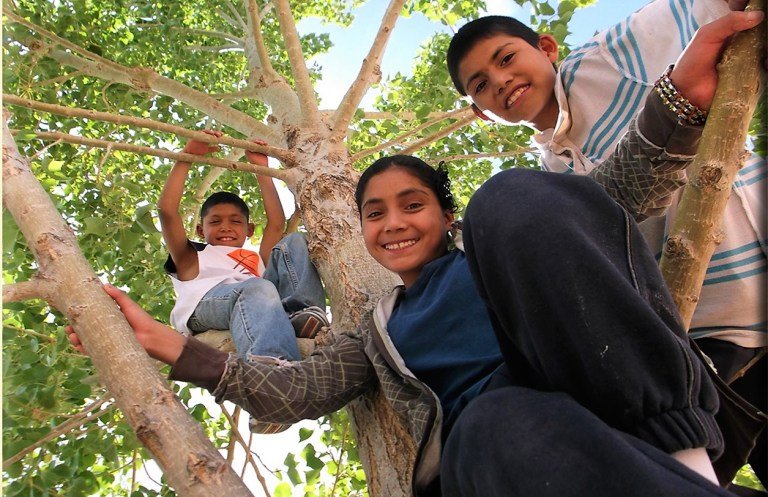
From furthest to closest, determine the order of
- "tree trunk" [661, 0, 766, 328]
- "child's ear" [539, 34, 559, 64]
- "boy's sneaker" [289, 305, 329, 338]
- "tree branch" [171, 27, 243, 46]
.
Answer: "tree branch" [171, 27, 243, 46] → "boy's sneaker" [289, 305, 329, 338] → "child's ear" [539, 34, 559, 64] → "tree trunk" [661, 0, 766, 328]

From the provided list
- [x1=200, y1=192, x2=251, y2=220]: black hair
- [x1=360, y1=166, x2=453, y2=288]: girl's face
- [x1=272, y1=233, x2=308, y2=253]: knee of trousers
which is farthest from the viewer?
[x1=200, y1=192, x2=251, y2=220]: black hair

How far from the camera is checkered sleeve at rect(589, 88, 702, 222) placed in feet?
4.32

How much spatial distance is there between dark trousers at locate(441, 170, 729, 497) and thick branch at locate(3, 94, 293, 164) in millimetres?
1907

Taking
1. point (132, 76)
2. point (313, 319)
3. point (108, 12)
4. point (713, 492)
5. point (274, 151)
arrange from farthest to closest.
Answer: point (108, 12) < point (132, 76) < point (274, 151) < point (313, 319) < point (713, 492)

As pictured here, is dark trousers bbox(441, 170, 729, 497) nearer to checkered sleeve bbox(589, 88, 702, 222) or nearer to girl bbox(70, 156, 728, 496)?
girl bbox(70, 156, 728, 496)

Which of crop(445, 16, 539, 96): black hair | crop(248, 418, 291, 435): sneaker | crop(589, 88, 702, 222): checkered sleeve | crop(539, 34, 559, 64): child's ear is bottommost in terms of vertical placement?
crop(248, 418, 291, 435): sneaker

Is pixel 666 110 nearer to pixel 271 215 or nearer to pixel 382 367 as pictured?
pixel 382 367

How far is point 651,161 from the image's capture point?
1.38 meters

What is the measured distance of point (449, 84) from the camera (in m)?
4.40

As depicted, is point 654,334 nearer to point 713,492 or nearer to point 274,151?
point 713,492

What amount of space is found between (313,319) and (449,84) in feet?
7.94

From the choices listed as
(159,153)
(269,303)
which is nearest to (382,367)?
(269,303)

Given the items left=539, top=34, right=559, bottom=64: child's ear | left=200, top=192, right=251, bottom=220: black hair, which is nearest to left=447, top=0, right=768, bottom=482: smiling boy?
left=539, top=34, right=559, bottom=64: child's ear

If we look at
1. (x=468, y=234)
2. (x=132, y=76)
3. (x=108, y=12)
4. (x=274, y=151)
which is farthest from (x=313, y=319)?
(x=108, y=12)
